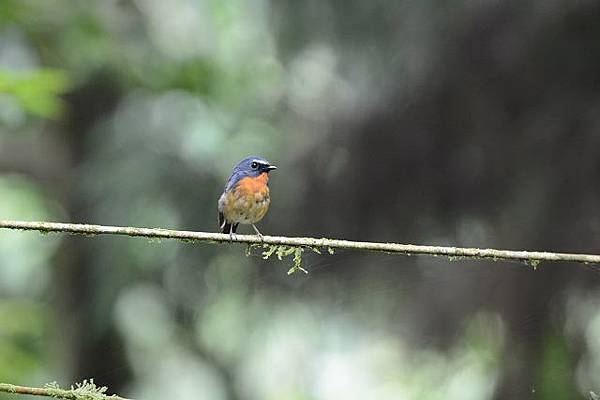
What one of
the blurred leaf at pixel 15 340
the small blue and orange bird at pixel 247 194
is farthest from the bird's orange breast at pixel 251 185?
the blurred leaf at pixel 15 340

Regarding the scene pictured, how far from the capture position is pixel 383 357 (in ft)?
19.3

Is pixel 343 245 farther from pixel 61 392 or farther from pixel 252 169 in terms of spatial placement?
pixel 252 169

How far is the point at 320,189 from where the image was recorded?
19.7 feet

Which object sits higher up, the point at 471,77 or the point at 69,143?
the point at 69,143

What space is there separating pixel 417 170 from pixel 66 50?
124 inches

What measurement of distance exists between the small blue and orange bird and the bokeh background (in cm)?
105

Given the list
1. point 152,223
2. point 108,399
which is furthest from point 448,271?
point 108,399

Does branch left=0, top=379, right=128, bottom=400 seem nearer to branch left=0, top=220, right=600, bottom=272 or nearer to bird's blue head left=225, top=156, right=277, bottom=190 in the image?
branch left=0, top=220, right=600, bottom=272

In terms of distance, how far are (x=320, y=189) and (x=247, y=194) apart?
234cm

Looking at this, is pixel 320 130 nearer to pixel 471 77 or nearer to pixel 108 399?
pixel 471 77

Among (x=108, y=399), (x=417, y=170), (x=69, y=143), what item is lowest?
(x=108, y=399)

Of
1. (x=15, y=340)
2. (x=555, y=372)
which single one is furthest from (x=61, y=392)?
(x=15, y=340)

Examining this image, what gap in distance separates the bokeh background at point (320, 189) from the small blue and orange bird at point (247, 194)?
3.44ft

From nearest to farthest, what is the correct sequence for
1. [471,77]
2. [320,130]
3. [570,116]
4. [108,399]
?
[108,399]
[570,116]
[471,77]
[320,130]
